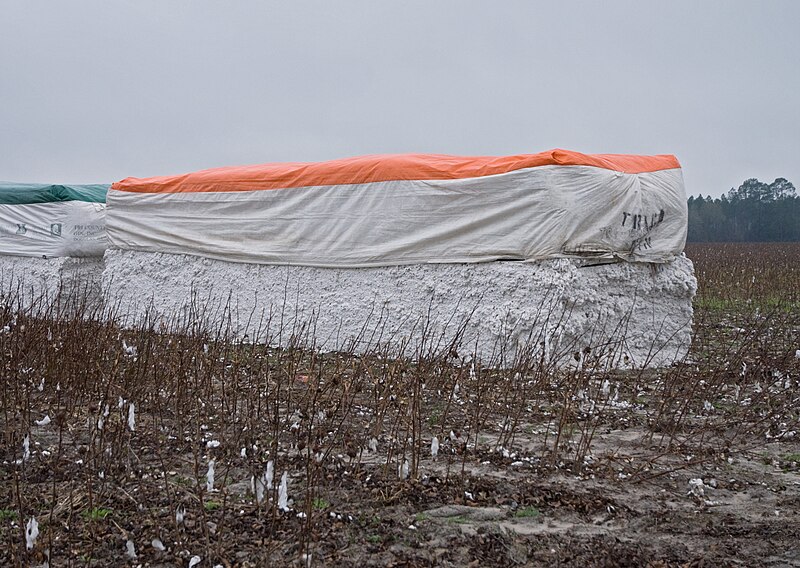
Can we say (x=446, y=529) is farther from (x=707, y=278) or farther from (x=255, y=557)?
(x=707, y=278)

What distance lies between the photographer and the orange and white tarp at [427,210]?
7.68 metres

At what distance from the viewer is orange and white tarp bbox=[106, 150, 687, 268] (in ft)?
25.2

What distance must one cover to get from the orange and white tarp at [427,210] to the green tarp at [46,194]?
2265 millimetres

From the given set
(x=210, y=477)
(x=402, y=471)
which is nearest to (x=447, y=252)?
(x=402, y=471)

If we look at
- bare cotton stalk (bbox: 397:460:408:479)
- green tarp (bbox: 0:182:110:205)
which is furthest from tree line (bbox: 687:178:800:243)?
bare cotton stalk (bbox: 397:460:408:479)

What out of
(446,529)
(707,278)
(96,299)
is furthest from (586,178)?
(707,278)

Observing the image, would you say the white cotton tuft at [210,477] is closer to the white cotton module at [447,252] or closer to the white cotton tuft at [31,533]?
the white cotton tuft at [31,533]

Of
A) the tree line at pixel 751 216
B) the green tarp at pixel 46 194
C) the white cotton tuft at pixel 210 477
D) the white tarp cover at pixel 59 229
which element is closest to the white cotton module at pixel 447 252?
the white tarp cover at pixel 59 229

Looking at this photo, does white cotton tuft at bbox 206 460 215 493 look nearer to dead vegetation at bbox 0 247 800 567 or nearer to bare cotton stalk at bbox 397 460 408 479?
dead vegetation at bbox 0 247 800 567

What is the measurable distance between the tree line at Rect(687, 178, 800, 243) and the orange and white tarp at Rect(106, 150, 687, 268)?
42.2 m

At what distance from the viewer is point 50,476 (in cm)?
438

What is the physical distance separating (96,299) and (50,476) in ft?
23.7

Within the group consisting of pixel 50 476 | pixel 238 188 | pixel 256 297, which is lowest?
pixel 50 476

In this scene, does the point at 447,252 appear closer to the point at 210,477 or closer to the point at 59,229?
the point at 210,477
